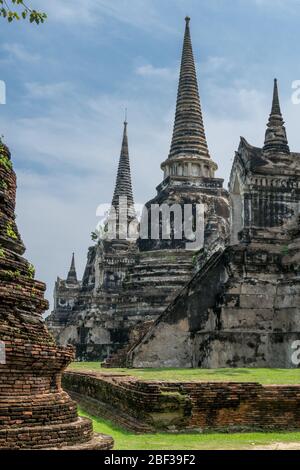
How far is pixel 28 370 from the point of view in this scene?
7.59m

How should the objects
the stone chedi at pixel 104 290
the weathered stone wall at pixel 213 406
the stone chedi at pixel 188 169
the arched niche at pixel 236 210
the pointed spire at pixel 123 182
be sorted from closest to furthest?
the weathered stone wall at pixel 213 406 < the arched niche at pixel 236 210 < the stone chedi at pixel 104 290 < the stone chedi at pixel 188 169 < the pointed spire at pixel 123 182

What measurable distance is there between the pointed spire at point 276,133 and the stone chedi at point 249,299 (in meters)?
1.75

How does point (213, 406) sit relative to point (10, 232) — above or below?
below

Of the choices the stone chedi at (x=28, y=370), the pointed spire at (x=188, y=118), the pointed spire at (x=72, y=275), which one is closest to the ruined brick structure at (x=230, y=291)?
the pointed spire at (x=188, y=118)

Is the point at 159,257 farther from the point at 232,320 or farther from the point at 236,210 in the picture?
the point at 232,320

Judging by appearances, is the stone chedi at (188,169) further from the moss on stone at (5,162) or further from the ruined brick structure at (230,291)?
the moss on stone at (5,162)

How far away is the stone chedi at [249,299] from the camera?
55.0ft

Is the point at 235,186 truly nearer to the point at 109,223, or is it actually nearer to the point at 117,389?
the point at 117,389

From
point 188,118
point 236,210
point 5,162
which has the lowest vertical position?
point 5,162

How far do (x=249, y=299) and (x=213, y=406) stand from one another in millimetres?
7728

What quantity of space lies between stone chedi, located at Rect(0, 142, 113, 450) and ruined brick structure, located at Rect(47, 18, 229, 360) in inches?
508

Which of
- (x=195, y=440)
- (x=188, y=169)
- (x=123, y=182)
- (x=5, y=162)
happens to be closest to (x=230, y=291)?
(x=195, y=440)

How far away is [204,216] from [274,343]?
51.7 ft

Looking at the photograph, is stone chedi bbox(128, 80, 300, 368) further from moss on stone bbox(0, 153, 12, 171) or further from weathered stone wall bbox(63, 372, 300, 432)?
moss on stone bbox(0, 153, 12, 171)
